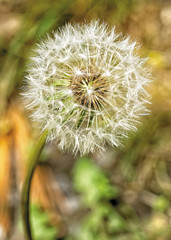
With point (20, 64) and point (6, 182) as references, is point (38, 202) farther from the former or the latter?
point (20, 64)

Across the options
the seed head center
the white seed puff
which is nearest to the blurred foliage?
the white seed puff

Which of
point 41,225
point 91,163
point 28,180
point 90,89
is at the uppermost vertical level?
point 90,89

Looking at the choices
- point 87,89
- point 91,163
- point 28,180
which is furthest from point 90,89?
point 91,163

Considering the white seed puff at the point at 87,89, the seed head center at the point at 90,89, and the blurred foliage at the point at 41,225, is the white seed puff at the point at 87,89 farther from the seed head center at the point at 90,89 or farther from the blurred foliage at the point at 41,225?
the blurred foliage at the point at 41,225

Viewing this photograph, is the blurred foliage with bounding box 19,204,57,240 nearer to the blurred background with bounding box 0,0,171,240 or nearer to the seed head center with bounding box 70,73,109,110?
the blurred background with bounding box 0,0,171,240

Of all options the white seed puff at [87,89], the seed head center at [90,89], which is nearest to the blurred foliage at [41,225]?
the white seed puff at [87,89]

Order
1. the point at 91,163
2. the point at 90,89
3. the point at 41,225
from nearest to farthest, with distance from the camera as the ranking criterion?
the point at 90,89 < the point at 41,225 < the point at 91,163

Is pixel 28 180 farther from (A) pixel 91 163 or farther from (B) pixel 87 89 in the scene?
(A) pixel 91 163
